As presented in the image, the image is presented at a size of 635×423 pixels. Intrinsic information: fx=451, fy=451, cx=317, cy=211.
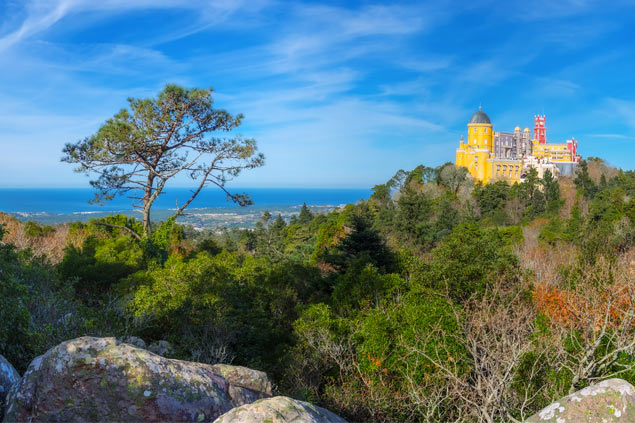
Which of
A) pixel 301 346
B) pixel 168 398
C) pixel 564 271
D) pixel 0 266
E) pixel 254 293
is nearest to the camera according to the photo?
pixel 168 398

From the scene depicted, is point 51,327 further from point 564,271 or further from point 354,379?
point 564,271

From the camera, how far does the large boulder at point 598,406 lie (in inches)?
139

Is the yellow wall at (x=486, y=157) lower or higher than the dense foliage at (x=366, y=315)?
higher

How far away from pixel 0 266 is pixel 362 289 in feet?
32.4

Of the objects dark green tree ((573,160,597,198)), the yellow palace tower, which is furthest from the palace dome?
dark green tree ((573,160,597,198))

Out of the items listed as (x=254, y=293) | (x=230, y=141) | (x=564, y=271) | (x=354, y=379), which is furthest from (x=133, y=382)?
(x=564, y=271)

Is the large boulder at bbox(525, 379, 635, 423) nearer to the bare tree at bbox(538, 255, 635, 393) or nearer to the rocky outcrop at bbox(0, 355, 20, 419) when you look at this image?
the bare tree at bbox(538, 255, 635, 393)

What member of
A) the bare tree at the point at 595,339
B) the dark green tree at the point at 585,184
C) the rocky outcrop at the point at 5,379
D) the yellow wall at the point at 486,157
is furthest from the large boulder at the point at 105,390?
the yellow wall at the point at 486,157

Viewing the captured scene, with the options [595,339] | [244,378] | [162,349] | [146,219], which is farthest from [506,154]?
[244,378]

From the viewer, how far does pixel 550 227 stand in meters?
32.8

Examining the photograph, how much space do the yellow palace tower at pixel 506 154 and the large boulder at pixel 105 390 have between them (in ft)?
185

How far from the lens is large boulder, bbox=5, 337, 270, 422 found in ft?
13.6

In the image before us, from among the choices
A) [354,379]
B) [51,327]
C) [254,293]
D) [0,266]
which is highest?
[0,266]

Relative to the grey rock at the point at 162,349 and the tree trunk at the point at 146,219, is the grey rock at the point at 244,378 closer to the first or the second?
the grey rock at the point at 162,349
